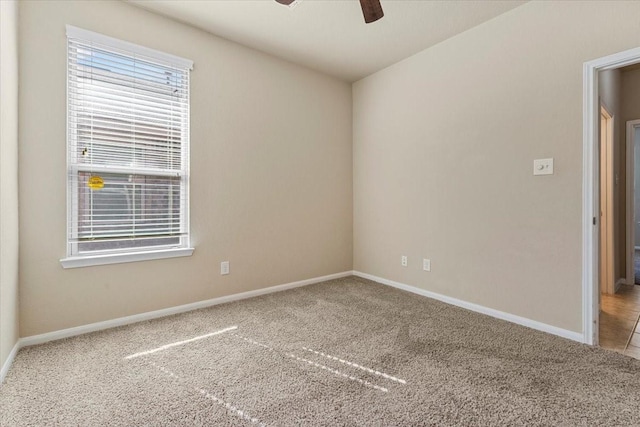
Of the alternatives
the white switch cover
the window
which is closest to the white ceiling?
the window

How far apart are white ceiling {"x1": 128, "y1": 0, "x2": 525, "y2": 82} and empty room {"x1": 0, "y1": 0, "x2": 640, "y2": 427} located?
25mm

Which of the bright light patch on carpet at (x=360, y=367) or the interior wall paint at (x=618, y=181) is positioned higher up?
the interior wall paint at (x=618, y=181)

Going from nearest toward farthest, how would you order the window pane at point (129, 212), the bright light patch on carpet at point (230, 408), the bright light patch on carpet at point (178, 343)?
1. the bright light patch on carpet at point (230, 408)
2. the bright light patch on carpet at point (178, 343)
3. the window pane at point (129, 212)

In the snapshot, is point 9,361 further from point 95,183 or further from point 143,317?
point 95,183

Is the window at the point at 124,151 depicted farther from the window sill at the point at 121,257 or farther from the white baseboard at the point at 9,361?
the white baseboard at the point at 9,361

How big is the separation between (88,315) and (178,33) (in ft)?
8.30

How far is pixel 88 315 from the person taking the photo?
248 centimetres

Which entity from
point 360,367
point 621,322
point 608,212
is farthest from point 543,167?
point 360,367

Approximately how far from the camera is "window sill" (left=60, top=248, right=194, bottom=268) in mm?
2393

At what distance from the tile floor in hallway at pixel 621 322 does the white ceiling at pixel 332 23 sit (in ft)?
8.92

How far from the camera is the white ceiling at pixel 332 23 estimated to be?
2580mm

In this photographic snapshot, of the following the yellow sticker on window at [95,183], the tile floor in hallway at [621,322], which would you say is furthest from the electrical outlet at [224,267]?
the tile floor in hallway at [621,322]

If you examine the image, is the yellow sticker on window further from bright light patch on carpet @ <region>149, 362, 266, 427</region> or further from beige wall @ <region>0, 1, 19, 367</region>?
bright light patch on carpet @ <region>149, 362, 266, 427</region>

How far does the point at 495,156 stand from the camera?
2789mm
